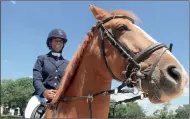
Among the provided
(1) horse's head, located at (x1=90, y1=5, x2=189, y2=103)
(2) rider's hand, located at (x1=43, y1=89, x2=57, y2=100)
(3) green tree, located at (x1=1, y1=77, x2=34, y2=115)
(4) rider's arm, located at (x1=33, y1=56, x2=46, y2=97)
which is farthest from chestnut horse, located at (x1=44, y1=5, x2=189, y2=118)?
(3) green tree, located at (x1=1, y1=77, x2=34, y2=115)

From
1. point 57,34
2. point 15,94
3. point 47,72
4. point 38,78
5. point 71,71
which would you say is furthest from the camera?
point 15,94

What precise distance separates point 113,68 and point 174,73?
907 mm

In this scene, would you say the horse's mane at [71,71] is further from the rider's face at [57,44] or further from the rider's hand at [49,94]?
the rider's face at [57,44]

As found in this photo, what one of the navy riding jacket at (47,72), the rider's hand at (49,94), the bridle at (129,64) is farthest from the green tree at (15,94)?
the bridle at (129,64)

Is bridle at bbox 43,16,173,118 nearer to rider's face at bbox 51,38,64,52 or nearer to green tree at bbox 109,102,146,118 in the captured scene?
green tree at bbox 109,102,146,118

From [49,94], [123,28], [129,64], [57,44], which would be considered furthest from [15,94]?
[129,64]

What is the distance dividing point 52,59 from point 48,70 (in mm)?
347

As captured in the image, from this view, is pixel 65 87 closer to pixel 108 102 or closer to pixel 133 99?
pixel 108 102

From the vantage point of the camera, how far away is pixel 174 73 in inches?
142

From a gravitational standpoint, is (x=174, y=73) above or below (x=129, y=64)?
below

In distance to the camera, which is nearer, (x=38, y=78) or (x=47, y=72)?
(x=38, y=78)

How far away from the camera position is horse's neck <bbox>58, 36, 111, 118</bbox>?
414 cm

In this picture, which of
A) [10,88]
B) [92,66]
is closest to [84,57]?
[92,66]

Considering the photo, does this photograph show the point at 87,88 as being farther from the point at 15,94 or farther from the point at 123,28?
the point at 15,94
